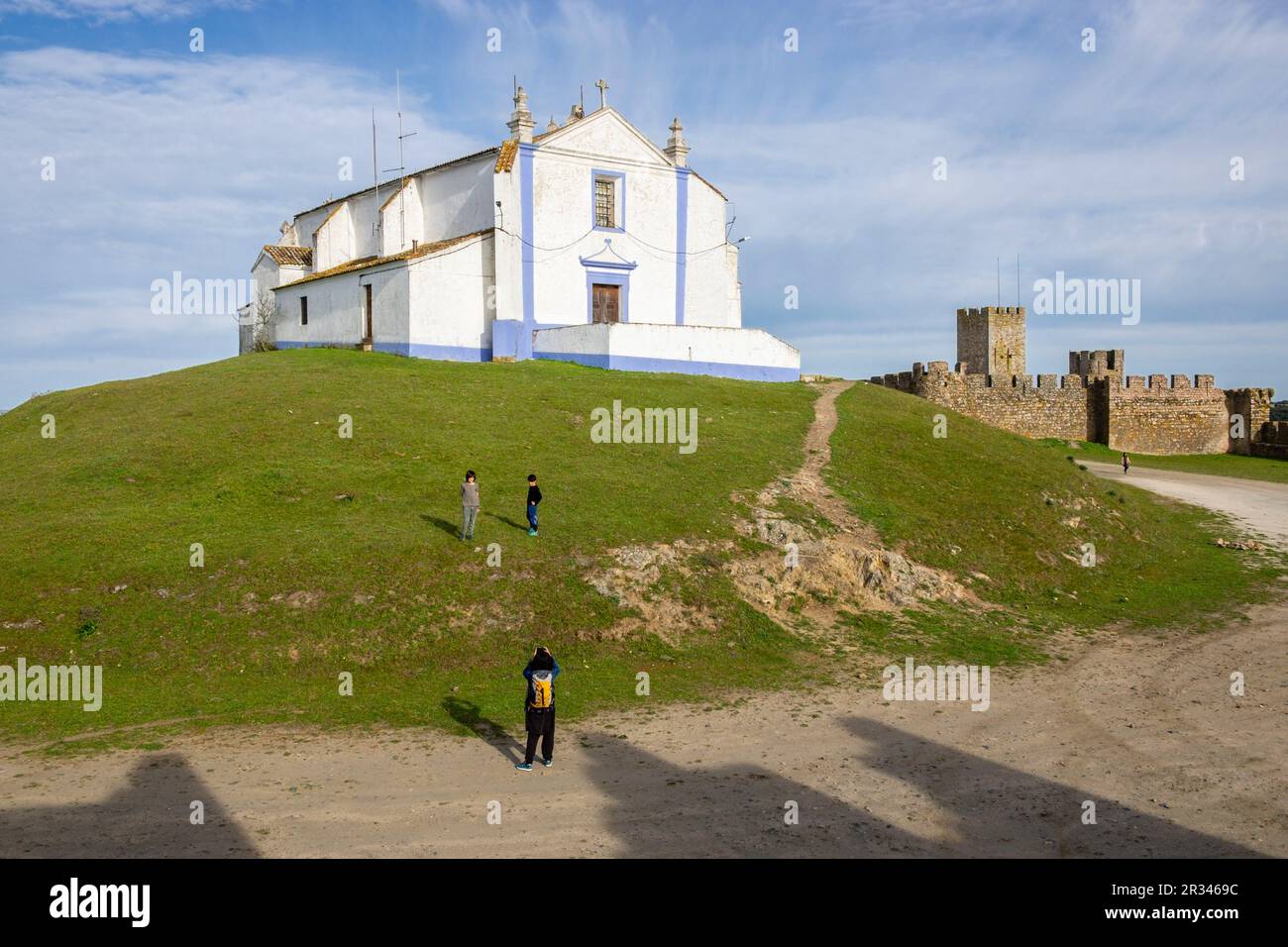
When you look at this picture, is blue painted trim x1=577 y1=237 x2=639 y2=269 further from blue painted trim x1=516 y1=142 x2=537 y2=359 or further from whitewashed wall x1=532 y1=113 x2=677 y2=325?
blue painted trim x1=516 y1=142 x2=537 y2=359

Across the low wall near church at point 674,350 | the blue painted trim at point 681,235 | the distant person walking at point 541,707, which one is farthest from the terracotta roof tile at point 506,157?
the distant person walking at point 541,707

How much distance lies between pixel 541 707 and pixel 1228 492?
3623 centimetres

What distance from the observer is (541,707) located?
46.0ft

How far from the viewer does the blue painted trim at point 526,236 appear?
1679 inches

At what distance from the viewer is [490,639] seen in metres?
19.1

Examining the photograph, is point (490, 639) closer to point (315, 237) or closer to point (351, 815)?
point (351, 815)

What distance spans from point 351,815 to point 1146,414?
5294 cm

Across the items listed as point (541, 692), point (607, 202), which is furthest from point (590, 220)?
point (541, 692)

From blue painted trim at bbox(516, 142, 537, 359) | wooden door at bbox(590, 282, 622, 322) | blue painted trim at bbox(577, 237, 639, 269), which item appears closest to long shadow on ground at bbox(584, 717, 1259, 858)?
blue painted trim at bbox(516, 142, 537, 359)

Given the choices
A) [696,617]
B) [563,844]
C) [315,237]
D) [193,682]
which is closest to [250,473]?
[193,682]

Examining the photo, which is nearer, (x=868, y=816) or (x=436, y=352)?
(x=868, y=816)

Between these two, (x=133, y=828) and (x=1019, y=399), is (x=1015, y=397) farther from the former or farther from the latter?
(x=133, y=828)

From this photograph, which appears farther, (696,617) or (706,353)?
(706,353)

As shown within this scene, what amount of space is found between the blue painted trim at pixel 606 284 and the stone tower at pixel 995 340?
28536 millimetres
